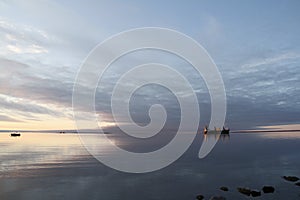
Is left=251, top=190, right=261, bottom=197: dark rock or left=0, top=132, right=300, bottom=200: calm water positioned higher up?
left=0, top=132, right=300, bottom=200: calm water

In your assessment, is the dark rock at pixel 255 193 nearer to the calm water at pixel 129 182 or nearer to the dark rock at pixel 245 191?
the dark rock at pixel 245 191

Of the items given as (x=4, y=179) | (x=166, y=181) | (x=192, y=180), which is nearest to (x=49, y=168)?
(x=4, y=179)

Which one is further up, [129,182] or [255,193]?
[129,182]

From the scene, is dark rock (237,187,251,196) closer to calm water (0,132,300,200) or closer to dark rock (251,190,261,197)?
dark rock (251,190,261,197)

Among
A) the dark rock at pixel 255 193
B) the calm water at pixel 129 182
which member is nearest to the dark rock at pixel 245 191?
the dark rock at pixel 255 193

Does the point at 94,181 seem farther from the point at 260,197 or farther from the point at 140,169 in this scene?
the point at 260,197

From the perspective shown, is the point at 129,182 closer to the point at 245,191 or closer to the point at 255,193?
the point at 245,191

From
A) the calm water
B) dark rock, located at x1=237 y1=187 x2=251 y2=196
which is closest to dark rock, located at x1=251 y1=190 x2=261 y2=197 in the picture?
dark rock, located at x1=237 y1=187 x2=251 y2=196

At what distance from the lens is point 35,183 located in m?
47.3

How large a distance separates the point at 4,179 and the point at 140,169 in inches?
1130

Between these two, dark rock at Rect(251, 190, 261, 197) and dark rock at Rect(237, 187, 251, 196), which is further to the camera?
dark rock at Rect(237, 187, 251, 196)

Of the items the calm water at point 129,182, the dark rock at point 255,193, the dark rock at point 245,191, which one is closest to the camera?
the calm water at point 129,182

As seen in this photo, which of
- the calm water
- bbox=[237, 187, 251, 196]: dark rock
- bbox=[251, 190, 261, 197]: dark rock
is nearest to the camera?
the calm water

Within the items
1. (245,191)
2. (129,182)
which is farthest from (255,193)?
(129,182)
